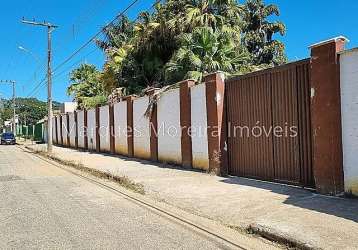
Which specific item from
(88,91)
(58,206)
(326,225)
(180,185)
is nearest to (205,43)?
(180,185)

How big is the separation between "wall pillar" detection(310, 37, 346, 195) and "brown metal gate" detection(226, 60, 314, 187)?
571mm

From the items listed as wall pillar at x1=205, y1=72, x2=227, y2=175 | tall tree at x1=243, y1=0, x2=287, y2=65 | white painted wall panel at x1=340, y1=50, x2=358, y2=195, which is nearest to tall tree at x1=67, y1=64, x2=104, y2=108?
tall tree at x1=243, y1=0, x2=287, y2=65

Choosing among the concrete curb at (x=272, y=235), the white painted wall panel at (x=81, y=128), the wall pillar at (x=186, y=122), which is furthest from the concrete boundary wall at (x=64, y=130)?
the concrete curb at (x=272, y=235)

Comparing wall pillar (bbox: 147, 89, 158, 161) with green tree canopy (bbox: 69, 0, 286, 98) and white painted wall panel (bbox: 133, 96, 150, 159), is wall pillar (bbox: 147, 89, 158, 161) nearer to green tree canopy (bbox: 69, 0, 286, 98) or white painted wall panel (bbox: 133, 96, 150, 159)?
white painted wall panel (bbox: 133, 96, 150, 159)

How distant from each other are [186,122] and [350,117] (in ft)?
25.2

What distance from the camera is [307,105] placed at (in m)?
10.4

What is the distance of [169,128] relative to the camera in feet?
57.8

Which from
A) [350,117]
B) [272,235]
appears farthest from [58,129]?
[272,235]

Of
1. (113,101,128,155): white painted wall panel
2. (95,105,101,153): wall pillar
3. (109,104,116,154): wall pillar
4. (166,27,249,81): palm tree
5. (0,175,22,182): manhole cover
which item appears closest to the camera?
(0,175,22,182): manhole cover

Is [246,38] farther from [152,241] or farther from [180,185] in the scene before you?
[152,241]

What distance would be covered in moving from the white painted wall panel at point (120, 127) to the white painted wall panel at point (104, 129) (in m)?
1.54

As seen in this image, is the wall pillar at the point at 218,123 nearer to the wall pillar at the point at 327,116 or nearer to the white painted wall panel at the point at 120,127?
the wall pillar at the point at 327,116

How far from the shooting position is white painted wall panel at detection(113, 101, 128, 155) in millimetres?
23219

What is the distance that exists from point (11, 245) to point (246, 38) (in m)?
29.8
